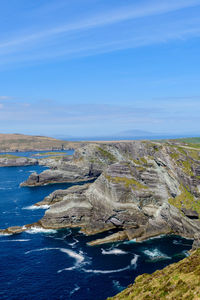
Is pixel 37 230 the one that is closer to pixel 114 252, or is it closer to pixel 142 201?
pixel 114 252

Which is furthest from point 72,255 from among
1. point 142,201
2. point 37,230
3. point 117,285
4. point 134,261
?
point 142,201

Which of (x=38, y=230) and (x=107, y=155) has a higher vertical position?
(x=107, y=155)

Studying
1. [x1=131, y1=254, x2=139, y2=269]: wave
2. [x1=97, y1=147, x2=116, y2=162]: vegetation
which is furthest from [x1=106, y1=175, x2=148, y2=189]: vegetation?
[x1=97, y1=147, x2=116, y2=162]: vegetation

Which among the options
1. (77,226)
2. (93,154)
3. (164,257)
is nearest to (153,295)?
(164,257)

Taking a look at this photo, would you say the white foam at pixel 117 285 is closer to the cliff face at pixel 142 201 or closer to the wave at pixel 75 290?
the wave at pixel 75 290

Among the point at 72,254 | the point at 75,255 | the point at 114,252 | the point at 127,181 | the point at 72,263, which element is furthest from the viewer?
the point at 127,181

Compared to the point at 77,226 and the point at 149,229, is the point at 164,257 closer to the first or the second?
the point at 149,229
